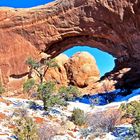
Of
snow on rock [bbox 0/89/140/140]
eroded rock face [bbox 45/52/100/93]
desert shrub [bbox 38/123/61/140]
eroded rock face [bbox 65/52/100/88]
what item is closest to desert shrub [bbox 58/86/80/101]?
snow on rock [bbox 0/89/140/140]

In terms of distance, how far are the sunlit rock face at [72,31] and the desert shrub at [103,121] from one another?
11342mm

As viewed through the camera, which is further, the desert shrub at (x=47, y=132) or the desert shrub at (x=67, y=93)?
the desert shrub at (x=67, y=93)

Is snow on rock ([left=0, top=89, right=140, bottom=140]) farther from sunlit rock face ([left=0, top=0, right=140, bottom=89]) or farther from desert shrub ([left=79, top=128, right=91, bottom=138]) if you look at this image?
sunlit rock face ([left=0, top=0, right=140, bottom=89])

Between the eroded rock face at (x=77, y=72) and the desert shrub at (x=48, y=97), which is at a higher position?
the eroded rock face at (x=77, y=72)

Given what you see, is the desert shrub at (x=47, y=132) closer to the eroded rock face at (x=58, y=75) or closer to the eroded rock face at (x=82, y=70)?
the eroded rock face at (x=58, y=75)

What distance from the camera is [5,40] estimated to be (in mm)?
36406

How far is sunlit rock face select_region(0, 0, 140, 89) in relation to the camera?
104ft

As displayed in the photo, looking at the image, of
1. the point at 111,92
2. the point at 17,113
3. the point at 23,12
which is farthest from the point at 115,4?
the point at 17,113

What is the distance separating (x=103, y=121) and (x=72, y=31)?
15417 millimetres

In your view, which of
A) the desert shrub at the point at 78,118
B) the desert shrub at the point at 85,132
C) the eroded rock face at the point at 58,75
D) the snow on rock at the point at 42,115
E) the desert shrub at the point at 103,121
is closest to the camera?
the snow on rock at the point at 42,115

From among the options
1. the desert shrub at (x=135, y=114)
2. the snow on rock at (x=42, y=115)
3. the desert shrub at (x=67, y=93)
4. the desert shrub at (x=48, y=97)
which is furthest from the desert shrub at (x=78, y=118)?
the desert shrub at (x=67, y=93)

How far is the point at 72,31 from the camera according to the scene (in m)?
33.8

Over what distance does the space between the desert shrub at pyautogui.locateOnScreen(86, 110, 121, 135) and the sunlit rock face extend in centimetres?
1134

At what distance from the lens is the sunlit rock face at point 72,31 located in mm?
31672
